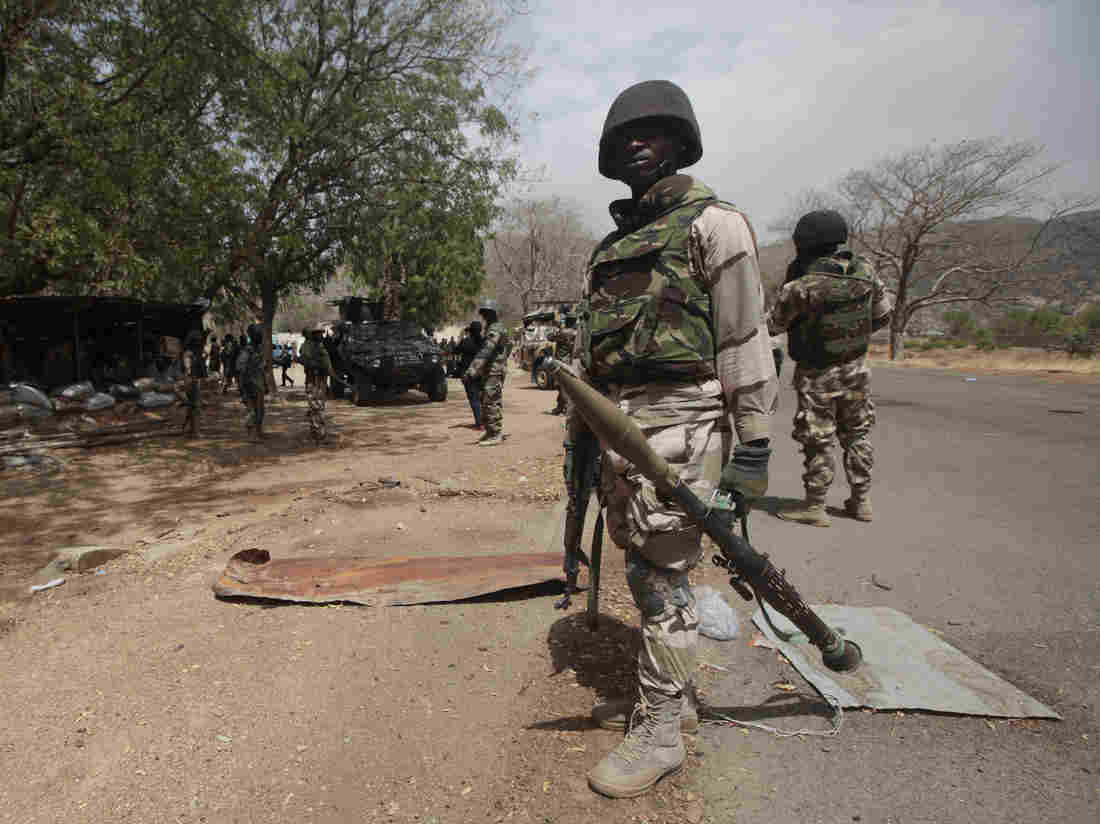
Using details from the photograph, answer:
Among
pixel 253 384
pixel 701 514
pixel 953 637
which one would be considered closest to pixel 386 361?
pixel 253 384

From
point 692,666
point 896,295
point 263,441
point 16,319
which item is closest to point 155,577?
point 692,666

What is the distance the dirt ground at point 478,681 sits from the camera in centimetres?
184

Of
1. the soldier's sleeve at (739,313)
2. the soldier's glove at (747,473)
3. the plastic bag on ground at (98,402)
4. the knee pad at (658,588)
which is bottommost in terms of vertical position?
the plastic bag on ground at (98,402)

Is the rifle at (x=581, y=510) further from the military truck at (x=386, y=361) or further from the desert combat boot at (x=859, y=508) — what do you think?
the military truck at (x=386, y=361)

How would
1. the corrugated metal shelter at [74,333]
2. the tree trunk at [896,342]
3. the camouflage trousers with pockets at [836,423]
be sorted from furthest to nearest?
the tree trunk at [896,342] < the corrugated metal shelter at [74,333] < the camouflage trousers with pockets at [836,423]

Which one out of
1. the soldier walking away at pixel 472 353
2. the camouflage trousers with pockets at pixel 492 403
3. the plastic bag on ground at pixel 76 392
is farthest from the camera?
the plastic bag on ground at pixel 76 392

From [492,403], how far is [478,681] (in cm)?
625

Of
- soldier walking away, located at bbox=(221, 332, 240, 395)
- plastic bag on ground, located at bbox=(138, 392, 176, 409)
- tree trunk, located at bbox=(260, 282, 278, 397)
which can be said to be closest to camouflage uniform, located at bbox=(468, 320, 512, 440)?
plastic bag on ground, located at bbox=(138, 392, 176, 409)

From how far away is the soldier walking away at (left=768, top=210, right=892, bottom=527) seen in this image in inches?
159

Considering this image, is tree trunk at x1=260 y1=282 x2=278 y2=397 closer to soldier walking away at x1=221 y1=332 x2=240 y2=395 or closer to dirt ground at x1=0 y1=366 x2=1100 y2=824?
soldier walking away at x1=221 y1=332 x2=240 y2=395

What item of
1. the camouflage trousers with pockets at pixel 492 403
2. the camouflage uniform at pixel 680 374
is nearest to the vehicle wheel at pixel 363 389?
the camouflage trousers with pockets at pixel 492 403

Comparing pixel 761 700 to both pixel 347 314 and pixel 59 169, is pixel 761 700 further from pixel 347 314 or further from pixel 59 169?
pixel 347 314

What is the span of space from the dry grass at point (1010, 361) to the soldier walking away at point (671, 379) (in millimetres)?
19440

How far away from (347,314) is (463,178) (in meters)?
9.27
